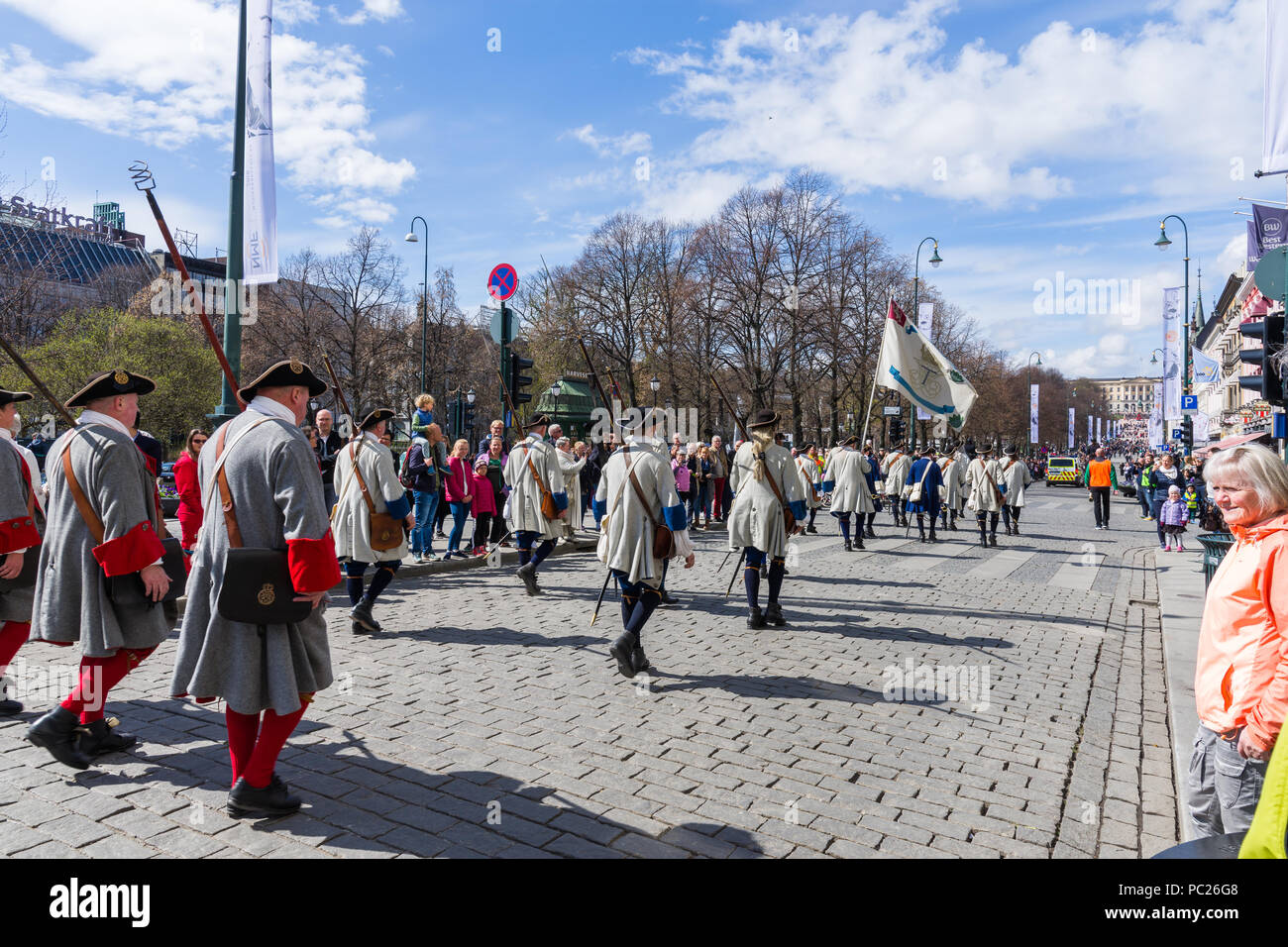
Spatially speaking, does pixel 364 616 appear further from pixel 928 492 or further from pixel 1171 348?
pixel 1171 348

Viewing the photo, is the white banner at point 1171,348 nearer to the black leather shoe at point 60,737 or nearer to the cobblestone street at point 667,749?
the cobblestone street at point 667,749

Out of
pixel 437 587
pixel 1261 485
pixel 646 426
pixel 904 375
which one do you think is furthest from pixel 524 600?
pixel 904 375

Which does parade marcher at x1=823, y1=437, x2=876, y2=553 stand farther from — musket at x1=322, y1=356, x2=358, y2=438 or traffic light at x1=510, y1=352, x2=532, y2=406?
musket at x1=322, y1=356, x2=358, y2=438

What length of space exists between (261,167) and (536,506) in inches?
213

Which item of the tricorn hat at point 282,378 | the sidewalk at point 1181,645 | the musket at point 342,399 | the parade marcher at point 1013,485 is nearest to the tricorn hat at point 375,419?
the musket at point 342,399

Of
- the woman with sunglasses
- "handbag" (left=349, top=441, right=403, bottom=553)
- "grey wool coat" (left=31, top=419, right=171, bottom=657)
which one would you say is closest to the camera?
"grey wool coat" (left=31, top=419, right=171, bottom=657)

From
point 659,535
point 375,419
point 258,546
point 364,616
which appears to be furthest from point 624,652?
point 375,419

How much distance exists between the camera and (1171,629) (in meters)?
8.23

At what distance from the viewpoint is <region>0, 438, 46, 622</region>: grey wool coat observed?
4.77 m

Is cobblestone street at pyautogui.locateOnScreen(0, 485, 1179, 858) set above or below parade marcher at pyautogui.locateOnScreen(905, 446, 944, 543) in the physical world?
below

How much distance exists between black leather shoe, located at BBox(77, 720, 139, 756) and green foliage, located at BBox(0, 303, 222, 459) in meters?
20.5

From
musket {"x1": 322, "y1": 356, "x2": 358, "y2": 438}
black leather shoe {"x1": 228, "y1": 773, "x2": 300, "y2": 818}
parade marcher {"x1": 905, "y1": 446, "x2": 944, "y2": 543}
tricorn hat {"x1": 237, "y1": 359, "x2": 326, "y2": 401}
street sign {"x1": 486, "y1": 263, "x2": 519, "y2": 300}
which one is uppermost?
street sign {"x1": 486, "y1": 263, "x2": 519, "y2": 300}

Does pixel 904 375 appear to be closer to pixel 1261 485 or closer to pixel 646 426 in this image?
pixel 646 426

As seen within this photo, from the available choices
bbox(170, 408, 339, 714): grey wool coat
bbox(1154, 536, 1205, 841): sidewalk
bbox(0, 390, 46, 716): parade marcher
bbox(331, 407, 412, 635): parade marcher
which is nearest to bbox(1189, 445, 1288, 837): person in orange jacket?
bbox(1154, 536, 1205, 841): sidewalk
